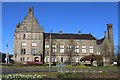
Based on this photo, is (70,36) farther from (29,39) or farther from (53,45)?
(29,39)

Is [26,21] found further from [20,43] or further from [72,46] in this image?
[72,46]

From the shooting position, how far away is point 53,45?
75375 mm

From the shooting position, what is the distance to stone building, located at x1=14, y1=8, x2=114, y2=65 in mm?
69875

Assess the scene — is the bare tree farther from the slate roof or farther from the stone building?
the slate roof

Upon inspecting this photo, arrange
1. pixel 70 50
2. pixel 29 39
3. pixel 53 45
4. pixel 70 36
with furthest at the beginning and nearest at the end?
pixel 70 36 → pixel 53 45 → pixel 70 50 → pixel 29 39

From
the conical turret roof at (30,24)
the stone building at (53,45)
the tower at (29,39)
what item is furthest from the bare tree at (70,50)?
the conical turret roof at (30,24)

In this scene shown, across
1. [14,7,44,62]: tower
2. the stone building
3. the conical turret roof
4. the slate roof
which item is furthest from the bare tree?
the conical turret roof

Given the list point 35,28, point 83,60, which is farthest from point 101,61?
point 35,28

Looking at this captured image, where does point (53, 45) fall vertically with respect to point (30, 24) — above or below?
below

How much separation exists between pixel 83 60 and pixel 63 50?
724cm

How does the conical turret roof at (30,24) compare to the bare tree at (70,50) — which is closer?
the conical turret roof at (30,24)

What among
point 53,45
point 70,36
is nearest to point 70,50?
point 53,45

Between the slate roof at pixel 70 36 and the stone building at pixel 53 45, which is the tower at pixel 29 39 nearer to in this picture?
the stone building at pixel 53 45

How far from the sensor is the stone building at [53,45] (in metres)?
69.9
